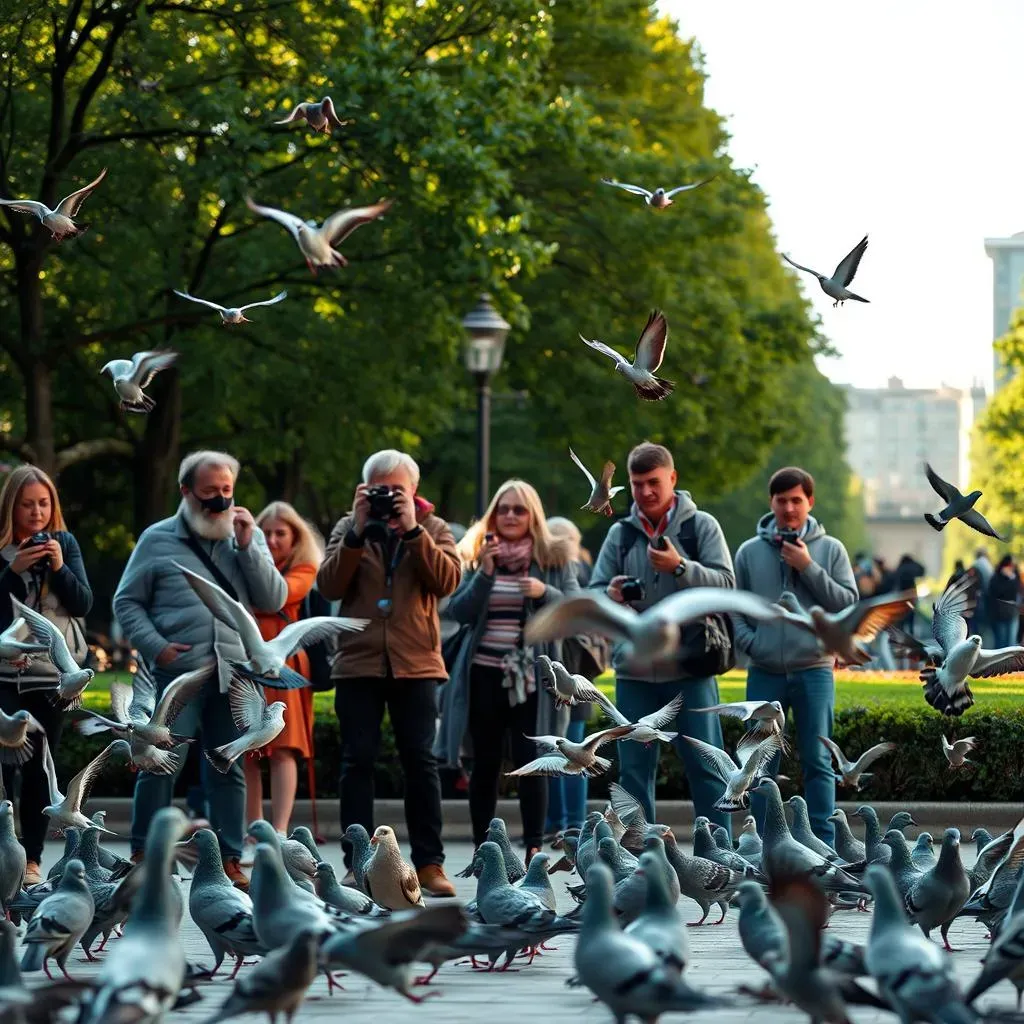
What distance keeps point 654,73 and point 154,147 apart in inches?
500

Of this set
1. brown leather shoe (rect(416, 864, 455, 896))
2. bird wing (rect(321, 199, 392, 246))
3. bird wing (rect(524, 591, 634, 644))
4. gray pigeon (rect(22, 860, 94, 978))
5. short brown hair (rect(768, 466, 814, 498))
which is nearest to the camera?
bird wing (rect(524, 591, 634, 644))

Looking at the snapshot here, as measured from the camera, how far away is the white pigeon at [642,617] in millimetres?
6367

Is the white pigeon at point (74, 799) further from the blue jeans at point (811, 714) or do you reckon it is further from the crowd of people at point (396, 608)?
the blue jeans at point (811, 714)

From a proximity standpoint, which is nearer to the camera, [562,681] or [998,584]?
[562,681]

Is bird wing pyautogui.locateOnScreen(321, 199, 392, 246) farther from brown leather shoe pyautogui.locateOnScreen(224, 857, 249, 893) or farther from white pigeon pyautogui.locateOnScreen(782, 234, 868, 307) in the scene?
brown leather shoe pyautogui.locateOnScreen(224, 857, 249, 893)

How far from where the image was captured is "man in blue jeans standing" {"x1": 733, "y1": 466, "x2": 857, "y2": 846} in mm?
Result: 9594

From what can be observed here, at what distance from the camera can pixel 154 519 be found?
22719 mm

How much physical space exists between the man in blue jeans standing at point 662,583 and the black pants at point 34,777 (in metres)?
2.65

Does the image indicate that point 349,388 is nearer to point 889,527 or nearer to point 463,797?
point 463,797

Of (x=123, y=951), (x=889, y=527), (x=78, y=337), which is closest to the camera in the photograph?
(x=123, y=951)

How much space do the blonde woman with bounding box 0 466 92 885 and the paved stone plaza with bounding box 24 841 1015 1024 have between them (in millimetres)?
1561

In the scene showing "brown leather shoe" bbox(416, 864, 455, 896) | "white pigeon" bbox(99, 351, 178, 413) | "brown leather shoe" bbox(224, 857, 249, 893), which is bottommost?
"brown leather shoe" bbox(416, 864, 455, 896)

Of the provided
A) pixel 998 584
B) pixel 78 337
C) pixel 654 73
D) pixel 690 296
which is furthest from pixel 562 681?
pixel 654 73

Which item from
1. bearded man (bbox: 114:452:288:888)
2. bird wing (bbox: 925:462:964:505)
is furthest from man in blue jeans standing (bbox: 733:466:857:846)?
bearded man (bbox: 114:452:288:888)
